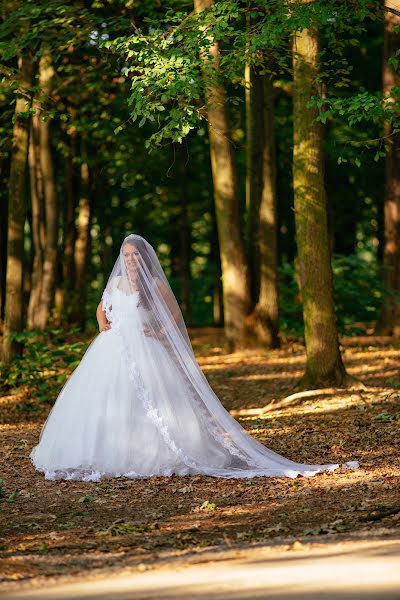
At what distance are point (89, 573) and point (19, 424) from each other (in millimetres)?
7831

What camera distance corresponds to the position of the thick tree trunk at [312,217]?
44.4 feet

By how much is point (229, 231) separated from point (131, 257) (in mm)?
9158

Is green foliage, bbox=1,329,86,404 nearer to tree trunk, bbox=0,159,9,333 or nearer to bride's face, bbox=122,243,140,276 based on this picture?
bride's face, bbox=122,243,140,276

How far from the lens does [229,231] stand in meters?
19.4

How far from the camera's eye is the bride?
31.9 feet

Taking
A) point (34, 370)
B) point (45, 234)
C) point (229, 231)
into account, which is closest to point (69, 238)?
point (45, 234)

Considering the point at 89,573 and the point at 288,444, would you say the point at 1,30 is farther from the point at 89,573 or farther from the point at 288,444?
the point at 89,573

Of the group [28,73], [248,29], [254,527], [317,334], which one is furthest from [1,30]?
[254,527]

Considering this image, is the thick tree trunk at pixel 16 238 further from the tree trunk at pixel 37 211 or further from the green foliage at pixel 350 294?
the tree trunk at pixel 37 211

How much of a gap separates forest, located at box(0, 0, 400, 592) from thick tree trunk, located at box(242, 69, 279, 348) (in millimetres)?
33

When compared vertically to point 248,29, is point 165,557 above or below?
below

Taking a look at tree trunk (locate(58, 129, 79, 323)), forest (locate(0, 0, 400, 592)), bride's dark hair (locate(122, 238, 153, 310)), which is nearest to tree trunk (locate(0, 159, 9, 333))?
forest (locate(0, 0, 400, 592))

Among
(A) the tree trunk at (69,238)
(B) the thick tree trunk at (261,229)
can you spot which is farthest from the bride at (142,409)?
(A) the tree trunk at (69,238)

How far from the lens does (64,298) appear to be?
95.2ft
